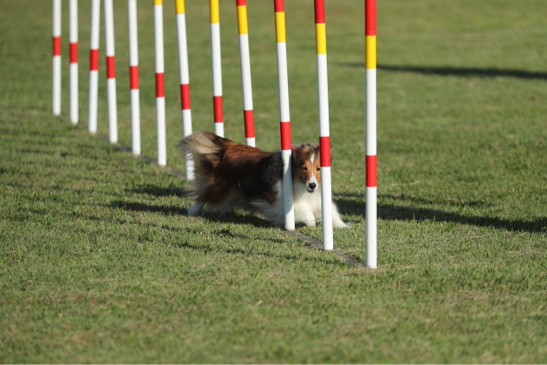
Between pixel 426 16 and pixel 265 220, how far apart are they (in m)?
22.3

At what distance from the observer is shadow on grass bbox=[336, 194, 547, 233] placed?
6.95 m

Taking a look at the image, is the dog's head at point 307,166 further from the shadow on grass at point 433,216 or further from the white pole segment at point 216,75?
the white pole segment at point 216,75

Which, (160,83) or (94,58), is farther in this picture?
(94,58)

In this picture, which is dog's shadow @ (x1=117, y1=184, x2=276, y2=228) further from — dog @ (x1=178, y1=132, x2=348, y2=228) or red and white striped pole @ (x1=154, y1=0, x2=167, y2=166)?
red and white striped pole @ (x1=154, y1=0, x2=167, y2=166)

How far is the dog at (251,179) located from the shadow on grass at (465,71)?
1125cm

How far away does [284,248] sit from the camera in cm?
622

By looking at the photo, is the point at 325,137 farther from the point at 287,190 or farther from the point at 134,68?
the point at 134,68

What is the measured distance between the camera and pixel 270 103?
49.3 ft

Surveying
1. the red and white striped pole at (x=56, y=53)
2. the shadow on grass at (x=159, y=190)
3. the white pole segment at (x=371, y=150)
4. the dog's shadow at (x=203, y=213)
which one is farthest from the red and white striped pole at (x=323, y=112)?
the red and white striped pole at (x=56, y=53)

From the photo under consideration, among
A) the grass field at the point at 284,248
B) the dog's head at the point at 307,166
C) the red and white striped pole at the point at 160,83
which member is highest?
the red and white striped pole at the point at 160,83

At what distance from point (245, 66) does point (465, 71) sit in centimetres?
1156

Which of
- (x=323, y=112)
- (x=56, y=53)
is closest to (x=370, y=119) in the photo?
(x=323, y=112)

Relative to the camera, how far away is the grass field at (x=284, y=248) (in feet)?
14.4

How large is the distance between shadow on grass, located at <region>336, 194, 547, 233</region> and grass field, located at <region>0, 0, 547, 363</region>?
0.09ft
